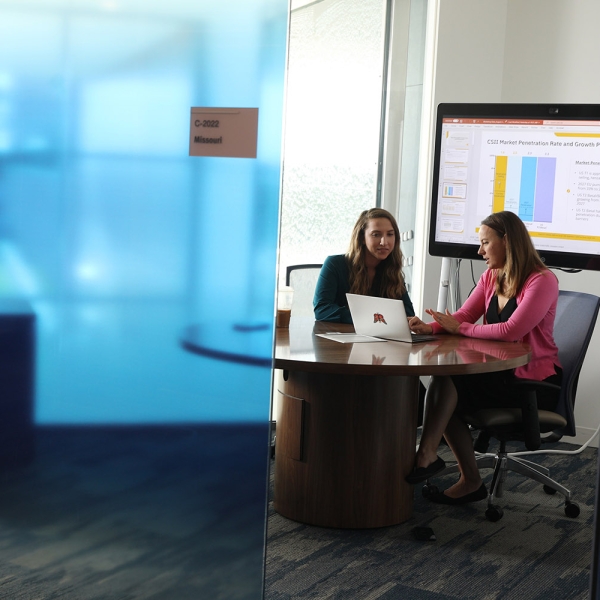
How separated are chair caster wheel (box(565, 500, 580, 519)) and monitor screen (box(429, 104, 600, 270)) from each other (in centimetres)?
113

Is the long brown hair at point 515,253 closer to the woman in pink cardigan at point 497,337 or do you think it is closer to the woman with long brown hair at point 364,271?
the woman in pink cardigan at point 497,337

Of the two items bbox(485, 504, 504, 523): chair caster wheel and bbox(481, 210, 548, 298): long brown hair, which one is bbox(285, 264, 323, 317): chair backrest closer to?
bbox(481, 210, 548, 298): long brown hair

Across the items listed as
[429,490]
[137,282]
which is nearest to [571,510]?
[429,490]

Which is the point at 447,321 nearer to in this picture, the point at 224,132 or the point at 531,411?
the point at 531,411

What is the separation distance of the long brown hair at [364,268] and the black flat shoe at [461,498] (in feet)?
3.11

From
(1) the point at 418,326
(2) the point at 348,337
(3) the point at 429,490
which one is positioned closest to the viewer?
(2) the point at 348,337

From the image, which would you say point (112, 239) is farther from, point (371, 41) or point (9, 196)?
point (371, 41)

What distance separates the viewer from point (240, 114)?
6.04ft

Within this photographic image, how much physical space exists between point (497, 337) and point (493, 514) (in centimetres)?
74

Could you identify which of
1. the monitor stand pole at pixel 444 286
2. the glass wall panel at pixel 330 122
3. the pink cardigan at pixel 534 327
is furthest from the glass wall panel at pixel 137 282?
the glass wall panel at pixel 330 122

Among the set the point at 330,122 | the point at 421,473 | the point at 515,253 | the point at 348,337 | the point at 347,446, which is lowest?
the point at 421,473

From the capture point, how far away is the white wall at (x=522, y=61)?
4613mm

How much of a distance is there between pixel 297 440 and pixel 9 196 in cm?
157

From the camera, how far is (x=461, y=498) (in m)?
3.48
